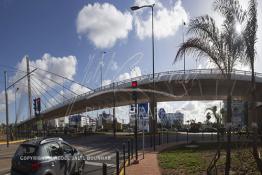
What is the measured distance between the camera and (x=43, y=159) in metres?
11.4

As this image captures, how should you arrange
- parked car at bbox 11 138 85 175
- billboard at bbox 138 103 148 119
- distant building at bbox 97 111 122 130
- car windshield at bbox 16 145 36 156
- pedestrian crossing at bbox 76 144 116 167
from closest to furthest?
parked car at bbox 11 138 85 175 < car windshield at bbox 16 145 36 156 < pedestrian crossing at bbox 76 144 116 167 < billboard at bbox 138 103 148 119 < distant building at bbox 97 111 122 130

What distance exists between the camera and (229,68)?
13.8m

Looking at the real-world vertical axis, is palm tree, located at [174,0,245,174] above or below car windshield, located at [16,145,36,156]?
above

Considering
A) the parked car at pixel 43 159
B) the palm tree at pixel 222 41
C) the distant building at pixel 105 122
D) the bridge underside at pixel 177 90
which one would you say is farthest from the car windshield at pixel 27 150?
the distant building at pixel 105 122

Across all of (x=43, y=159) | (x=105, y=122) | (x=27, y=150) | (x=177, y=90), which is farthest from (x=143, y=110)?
(x=105, y=122)

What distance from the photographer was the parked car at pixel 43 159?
36.5 ft

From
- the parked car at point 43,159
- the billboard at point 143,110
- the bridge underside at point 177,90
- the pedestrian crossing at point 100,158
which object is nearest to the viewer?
the parked car at point 43,159

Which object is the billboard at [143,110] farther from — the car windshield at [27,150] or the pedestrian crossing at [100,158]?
the car windshield at [27,150]

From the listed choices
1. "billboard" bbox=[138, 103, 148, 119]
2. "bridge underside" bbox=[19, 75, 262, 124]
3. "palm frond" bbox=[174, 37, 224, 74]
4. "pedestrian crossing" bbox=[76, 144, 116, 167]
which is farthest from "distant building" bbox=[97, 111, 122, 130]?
"palm frond" bbox=[174, 37, 224, 74]

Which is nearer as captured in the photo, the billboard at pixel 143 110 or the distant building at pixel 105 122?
the billboard at pixel 143 110

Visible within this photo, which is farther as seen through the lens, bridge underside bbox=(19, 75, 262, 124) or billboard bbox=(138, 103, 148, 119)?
bridge underside bbox=(19, 75, 262, 124)

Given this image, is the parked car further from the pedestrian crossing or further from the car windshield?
the pedestrian crossing

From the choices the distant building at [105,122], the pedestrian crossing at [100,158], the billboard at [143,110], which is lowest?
the pedestrian crossing at [100,158]

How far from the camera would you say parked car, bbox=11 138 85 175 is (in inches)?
438
